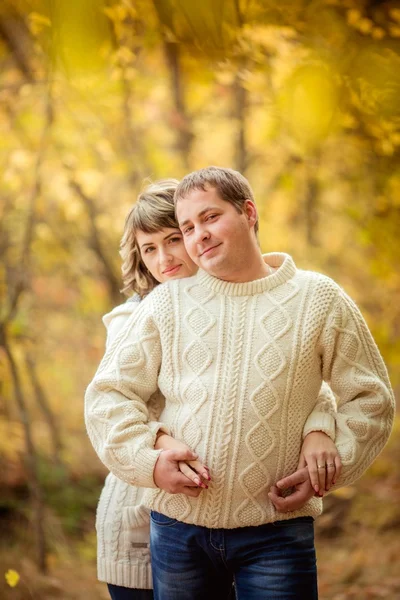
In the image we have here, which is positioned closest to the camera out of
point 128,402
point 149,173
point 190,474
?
point 190,474

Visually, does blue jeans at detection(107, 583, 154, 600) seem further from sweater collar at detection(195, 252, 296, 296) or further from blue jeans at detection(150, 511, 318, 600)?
sweater collar at detection(195, 252, 296, 296)

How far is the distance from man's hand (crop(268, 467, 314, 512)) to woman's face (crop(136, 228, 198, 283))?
0.72m

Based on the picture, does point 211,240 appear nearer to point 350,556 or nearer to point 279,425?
point 279,425

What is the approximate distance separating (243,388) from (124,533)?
67 centimetres

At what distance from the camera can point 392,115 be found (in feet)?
Answer: 8.25

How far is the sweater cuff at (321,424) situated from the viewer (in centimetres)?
174

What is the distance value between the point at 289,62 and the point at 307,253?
1.68 metres

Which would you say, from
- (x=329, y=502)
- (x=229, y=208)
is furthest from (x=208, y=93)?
(x=229, y=208)

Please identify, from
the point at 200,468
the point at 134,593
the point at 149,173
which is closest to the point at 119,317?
the point at 200,468

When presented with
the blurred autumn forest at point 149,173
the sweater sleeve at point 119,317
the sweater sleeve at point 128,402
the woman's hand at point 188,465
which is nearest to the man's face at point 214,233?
the sweater sleeve at point 128,402

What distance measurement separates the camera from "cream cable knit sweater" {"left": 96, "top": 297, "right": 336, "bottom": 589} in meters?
2.04

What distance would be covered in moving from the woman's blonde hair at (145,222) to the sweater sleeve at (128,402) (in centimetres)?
37

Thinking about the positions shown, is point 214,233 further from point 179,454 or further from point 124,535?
point 124,535

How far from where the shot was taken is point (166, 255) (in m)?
2.13
